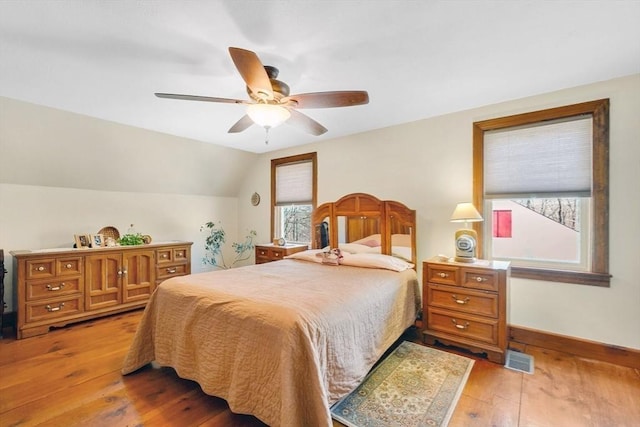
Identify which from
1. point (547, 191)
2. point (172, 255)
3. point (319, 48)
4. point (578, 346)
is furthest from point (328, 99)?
point (172, 255)

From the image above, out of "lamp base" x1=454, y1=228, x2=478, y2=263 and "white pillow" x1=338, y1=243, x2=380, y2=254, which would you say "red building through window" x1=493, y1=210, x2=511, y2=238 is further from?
"white pillow" x1=338, y1=243, x2=380, y2=254

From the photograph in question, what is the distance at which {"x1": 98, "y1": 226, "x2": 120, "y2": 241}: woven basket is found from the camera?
12.4 feet

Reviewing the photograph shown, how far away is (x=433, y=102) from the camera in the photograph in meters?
2.84

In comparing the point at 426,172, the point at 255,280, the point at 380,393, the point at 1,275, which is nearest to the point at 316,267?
the point at 255,280

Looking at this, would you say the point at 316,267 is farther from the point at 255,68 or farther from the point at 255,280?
the point at 255,68

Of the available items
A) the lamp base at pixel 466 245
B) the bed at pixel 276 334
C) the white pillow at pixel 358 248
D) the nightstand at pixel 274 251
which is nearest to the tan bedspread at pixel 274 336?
the bed at pixel 276 334

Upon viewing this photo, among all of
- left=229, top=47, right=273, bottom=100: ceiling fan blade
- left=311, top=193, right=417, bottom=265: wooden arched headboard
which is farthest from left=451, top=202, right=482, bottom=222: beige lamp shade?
left=229, top=47, right=273, bottom=100: ceiling fan blade

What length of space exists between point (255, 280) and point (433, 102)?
242cm

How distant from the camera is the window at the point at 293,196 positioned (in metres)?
4.42

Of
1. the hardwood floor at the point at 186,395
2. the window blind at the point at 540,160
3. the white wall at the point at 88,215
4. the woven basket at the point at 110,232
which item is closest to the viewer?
the hardwood floor at the point at 186,395

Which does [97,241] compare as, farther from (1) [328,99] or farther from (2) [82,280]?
(1) [328,99]

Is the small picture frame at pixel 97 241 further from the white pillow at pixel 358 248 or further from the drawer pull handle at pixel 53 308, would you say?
the white pillow at pixel 358 248

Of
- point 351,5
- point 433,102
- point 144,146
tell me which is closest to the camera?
point 351,5

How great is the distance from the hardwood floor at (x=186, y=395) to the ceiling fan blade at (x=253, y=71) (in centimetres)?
208
